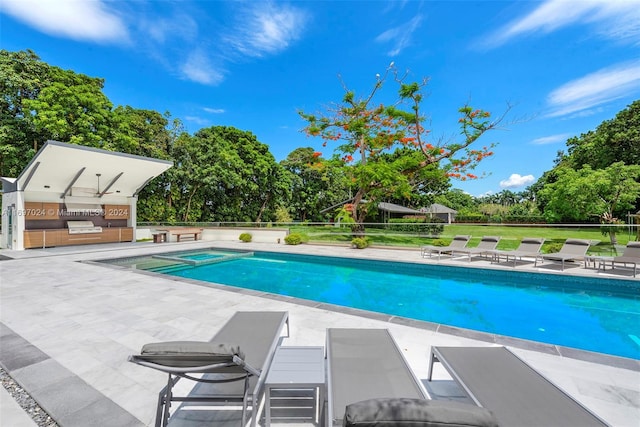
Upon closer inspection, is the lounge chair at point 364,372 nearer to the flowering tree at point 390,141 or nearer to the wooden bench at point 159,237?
the flowering tree at point 390,141

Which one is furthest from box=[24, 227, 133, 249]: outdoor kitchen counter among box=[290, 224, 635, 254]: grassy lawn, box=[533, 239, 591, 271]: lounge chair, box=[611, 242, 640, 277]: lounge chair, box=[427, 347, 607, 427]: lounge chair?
box=[611, 242, 640, 277]: lounge chair

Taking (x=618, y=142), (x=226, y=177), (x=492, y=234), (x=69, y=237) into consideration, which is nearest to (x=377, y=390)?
(x=492, y=234)

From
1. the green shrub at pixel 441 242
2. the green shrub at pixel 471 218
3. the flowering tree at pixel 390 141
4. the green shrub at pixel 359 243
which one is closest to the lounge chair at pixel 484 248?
the green shrub at pixel 441 242

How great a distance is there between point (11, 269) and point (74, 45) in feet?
46.6

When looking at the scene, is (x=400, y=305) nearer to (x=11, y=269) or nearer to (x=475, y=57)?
(x=11, y=269)

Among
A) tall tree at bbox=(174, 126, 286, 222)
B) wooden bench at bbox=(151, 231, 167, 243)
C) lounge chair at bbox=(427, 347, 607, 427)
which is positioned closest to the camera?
lounge chair at bbox=(427, 347, 607, 427)

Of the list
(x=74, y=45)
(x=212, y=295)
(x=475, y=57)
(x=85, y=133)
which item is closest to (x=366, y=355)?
(x=212, y=295)

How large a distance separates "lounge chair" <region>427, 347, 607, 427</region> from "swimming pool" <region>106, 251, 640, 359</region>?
9.37 feet

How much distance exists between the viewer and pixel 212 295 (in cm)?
562

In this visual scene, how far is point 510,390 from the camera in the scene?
203 centimetres

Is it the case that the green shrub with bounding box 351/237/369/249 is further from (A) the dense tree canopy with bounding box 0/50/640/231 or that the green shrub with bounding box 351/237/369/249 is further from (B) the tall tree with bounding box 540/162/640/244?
(B) the tall tree with bounding box 540/162/640/244

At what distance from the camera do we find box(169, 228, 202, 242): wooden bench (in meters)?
16.1

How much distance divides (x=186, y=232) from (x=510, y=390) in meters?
16.9

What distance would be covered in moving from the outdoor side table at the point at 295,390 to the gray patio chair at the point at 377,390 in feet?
0.37
